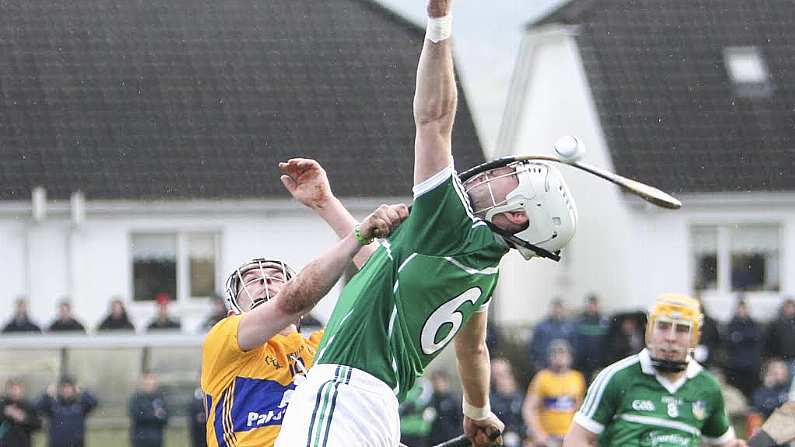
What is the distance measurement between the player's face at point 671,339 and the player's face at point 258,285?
240 centimetres

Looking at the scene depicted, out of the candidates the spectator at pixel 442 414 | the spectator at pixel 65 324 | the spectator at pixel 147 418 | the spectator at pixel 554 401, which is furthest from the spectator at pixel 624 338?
the spectator at pixel 65 324

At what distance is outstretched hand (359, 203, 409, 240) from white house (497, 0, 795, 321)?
60.4 feet

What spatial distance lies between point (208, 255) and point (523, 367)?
15.7 ft

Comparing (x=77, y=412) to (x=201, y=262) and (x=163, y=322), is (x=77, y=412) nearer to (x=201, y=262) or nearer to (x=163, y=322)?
(x=163, y=322)

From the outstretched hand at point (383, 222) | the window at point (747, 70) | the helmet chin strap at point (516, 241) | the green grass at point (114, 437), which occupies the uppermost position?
the window at point (747, 70)

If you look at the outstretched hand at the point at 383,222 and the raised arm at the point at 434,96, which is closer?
the raised arm at the point at 434,96

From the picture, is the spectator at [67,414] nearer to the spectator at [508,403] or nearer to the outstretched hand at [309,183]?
the spectator at [508,403]

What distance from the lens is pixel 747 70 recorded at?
25250 mm

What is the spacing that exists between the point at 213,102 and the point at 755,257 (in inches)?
329

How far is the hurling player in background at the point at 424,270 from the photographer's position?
16.1 feet

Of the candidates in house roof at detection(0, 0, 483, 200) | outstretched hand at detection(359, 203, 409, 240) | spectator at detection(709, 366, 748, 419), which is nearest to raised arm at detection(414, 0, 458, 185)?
outstretched hand at detection(359, 203, 409, 240)

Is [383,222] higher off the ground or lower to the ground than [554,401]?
higher

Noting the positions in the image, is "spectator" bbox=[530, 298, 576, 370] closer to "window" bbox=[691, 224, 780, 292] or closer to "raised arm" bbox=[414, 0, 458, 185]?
"window" bbox=[691, 224, 780, 292]

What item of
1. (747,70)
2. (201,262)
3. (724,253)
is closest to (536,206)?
(201,262)
